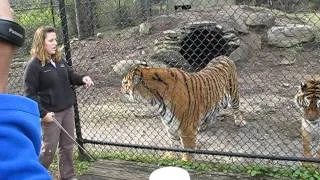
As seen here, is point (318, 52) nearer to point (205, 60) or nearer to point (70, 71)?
point (205, 60)

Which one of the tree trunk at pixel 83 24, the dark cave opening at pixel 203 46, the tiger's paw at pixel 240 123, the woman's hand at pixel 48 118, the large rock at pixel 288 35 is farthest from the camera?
the tree trunk at pixel 83 24

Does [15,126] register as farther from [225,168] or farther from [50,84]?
[225,168]

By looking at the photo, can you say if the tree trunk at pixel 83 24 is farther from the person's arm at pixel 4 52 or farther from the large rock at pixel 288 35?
the person's arm at pixel 4 52

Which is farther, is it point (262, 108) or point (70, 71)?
point (262, 108)

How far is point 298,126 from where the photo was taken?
6.54 meters

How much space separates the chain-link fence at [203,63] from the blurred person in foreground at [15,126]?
4.02 metres

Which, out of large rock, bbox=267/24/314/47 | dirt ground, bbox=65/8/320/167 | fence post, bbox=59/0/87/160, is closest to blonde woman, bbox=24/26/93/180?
fence post, bbox=59/0/87/160

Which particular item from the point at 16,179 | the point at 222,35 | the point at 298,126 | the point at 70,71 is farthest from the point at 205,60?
the point at 16,179

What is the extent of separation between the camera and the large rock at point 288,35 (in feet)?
32.2

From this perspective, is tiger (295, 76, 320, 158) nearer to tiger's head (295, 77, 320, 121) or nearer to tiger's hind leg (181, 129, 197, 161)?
tiger's head (295, 77, 320, 121)

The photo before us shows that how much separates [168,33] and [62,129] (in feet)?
16.6

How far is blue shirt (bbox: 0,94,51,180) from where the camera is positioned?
0.62m

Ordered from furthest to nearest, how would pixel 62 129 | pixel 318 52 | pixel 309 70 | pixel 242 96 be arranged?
pixel 318 52
pixel 309 70
pixel 242 96
pixel 62 129

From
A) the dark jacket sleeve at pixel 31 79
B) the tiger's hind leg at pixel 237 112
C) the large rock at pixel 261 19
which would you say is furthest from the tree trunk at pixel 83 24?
the dark jacket sleeve at pixel 31 79
